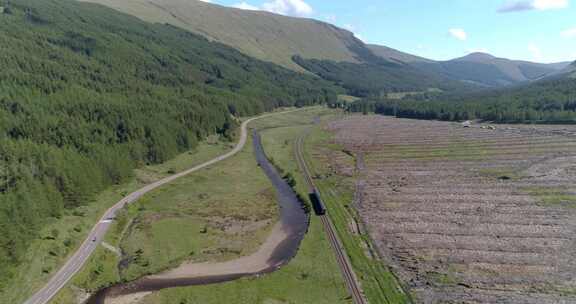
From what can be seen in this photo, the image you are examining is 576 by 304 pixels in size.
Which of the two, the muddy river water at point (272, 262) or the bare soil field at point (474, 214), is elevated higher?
the bare soil field at point (474, 214)

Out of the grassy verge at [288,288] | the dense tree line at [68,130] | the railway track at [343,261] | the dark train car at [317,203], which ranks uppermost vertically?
the dense tree line at [68,130]

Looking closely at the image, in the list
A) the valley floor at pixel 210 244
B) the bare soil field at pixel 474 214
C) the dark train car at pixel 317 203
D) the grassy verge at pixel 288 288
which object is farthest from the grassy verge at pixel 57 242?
the bare soil field at pixel 474 214

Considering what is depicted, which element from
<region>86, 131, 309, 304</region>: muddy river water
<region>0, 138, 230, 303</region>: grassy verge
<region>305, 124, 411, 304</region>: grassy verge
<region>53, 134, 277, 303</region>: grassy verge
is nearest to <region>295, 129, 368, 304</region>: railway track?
<region>305, 124, 411, 304</region>: grassy verge

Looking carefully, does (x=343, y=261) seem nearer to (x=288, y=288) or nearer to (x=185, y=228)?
(x=288, y=288)

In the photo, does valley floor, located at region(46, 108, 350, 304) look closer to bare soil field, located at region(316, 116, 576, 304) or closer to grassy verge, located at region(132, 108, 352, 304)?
grassy verge, located at region(132, 108, 352, 304)

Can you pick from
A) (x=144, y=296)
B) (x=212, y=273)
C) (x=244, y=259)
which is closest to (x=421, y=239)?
(x=244, y=259)

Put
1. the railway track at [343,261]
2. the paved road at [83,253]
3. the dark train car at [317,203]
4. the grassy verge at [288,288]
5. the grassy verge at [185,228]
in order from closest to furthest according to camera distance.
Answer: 1. the railway track at [343,261]
2. the grassy verge at [288,288]
3. the paved road at [83,253]
4. the grassy verge at [185,228]
5. the dark train car at [317,203]

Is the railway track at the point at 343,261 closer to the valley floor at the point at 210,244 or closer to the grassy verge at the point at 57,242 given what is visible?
the valley floor at the point at 210,244
